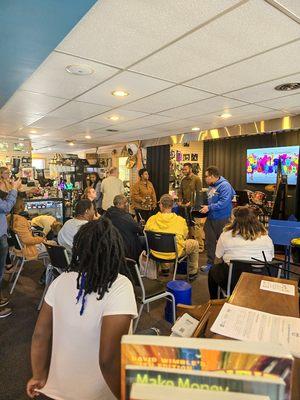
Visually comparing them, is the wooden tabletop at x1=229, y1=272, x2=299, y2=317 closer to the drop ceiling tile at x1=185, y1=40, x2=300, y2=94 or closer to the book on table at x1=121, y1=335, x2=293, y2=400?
the book on table at x1=121, y1=335, x2=293, y2=400

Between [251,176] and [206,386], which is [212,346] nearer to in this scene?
[206,386]

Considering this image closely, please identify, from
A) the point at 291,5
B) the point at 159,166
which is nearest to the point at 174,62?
the point at 291,5

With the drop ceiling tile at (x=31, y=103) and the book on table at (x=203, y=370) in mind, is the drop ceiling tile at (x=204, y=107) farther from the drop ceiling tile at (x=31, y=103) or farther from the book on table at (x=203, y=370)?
the book on table at (x=203, y=370)

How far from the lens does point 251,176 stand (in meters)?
6.87

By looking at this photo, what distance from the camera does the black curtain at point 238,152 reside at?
20.4 ft

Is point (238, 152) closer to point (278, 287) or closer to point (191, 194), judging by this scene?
point (191, 194)

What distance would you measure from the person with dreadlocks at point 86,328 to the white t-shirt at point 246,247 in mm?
1533

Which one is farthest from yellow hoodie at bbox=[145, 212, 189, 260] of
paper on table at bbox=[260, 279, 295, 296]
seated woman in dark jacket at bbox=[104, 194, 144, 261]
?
paper on table at bbox=[260, 279, 295, 296]

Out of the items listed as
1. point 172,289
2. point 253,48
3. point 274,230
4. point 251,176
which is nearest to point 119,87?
point 253,48

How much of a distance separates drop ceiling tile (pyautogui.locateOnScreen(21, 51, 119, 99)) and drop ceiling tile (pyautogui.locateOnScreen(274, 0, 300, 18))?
1.35 m

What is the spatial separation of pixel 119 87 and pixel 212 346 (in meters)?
Answer: 2.79

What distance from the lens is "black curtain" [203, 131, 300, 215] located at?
6.22 metres

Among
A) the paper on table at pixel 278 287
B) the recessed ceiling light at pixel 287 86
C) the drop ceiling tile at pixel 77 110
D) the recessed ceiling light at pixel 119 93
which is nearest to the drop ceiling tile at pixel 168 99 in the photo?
the recessed ceiling light at pixel 119 93

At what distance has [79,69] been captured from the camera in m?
2.35
